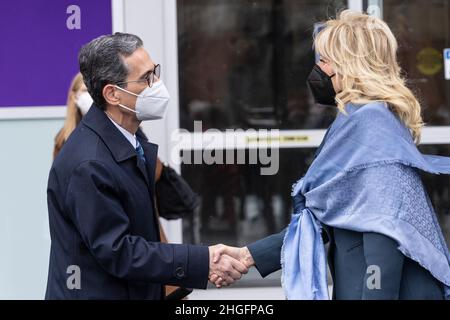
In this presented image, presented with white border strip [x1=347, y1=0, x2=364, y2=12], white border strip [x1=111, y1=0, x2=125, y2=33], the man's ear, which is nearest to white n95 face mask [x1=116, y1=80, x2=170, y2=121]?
the man's ear

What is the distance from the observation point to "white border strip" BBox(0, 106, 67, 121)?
534 cm

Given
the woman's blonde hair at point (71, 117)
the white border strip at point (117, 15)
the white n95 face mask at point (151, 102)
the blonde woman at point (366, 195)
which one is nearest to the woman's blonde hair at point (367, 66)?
the blonde woman at point (366, 195)

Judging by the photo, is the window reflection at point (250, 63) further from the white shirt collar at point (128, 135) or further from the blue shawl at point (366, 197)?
the blue shawl at point (366, 197)

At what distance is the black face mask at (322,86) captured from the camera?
3.14m

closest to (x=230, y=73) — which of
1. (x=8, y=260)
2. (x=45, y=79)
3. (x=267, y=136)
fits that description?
(x=267, y=136)

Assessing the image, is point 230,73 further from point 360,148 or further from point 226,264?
point 360,148

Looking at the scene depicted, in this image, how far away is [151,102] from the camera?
11.0ft

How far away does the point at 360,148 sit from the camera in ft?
9.50

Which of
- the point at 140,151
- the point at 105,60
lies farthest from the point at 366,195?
the point at 105,60

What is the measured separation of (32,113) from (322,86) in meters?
2.66

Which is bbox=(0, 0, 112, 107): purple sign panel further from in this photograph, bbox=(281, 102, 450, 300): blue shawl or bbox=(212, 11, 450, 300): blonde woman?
bbox=(281, 102, 450, 300): blue shawl

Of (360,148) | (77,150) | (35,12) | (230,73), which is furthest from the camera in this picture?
(230,73)
